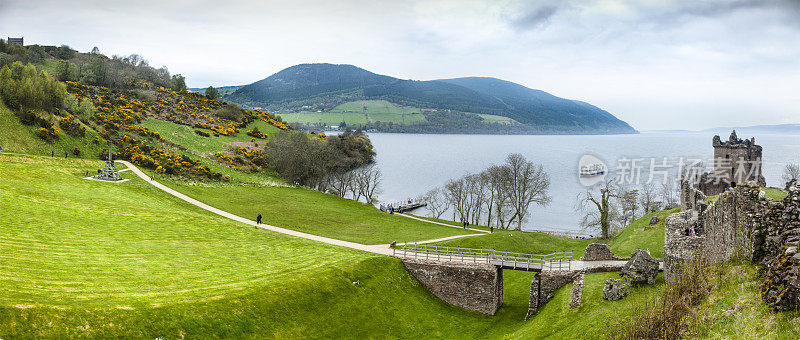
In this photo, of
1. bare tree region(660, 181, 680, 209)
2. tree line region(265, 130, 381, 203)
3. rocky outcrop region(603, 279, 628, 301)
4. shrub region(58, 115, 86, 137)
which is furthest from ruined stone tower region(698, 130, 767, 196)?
shrub region(58, 115, 86, 137)

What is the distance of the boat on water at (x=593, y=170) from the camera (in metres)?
118

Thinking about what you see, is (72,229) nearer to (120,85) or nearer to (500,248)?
(500,248)

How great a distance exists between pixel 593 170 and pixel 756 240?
Result: 11488cm

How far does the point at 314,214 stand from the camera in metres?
54.0

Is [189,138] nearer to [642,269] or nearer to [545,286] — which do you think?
[545,286]

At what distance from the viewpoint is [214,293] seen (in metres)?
21.9

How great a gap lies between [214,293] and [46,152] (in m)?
46.1

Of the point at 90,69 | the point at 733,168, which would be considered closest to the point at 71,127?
the point at 90,69

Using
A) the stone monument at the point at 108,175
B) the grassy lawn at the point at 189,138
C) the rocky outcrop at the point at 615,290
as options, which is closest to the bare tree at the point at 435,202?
the grassy lawn at the point at 189,138

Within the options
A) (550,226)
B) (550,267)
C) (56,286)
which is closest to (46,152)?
(56,286)

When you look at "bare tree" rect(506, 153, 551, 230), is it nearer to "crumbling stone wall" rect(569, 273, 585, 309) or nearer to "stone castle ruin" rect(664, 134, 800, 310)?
"crumbling stone wall" rect(569, 273, 585, 309)

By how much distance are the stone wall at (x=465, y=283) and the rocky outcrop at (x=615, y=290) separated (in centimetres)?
1012

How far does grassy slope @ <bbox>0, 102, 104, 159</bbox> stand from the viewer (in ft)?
167

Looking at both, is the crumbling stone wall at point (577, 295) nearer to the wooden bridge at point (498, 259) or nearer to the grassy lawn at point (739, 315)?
the wooden bridge at point (498, 259)
